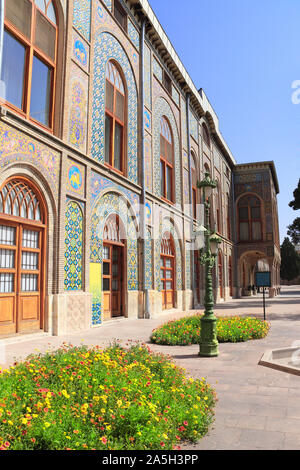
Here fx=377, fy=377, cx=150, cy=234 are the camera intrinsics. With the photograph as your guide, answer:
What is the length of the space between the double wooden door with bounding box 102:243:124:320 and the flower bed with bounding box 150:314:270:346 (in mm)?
3385

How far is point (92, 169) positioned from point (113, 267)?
3.63m

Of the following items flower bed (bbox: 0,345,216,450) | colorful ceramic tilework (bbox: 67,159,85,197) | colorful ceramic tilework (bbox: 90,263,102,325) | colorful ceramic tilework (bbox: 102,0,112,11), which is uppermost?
colorful ceramic tilework (bbox: 102,0,112,11)

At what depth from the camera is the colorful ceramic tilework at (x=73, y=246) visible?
1026 centimetres

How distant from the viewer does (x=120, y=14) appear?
14.7 m

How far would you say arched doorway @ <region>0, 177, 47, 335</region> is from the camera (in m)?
8.45

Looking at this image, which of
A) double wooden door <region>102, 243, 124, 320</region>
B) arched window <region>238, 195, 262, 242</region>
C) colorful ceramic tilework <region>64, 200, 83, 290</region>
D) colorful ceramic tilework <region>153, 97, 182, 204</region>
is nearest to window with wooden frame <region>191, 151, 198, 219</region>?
colorful ceramic tilework <region>153, 97, 182, 204</region>

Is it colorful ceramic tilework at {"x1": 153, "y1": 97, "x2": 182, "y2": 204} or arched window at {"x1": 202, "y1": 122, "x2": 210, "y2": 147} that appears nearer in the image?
colorful ceramic tilework at {"x1": 153, "y1": 97, "x2": 182, "y2": 204}

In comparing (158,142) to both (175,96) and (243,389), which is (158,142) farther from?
(243,389)

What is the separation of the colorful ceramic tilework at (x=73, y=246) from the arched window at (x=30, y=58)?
2.43 metres

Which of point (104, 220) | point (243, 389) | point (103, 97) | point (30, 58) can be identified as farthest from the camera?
point (103, 97)

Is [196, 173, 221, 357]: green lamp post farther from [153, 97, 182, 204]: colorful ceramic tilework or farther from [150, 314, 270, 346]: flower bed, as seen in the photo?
[153, 97, 182, 204]: colorful ceramic tilework

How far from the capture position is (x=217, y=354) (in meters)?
7.35

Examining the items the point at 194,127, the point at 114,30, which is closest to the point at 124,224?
the point at 114,30

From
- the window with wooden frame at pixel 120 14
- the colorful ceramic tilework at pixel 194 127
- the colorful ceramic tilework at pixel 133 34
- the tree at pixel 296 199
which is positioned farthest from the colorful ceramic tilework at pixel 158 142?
the tree at pixel 296 199
